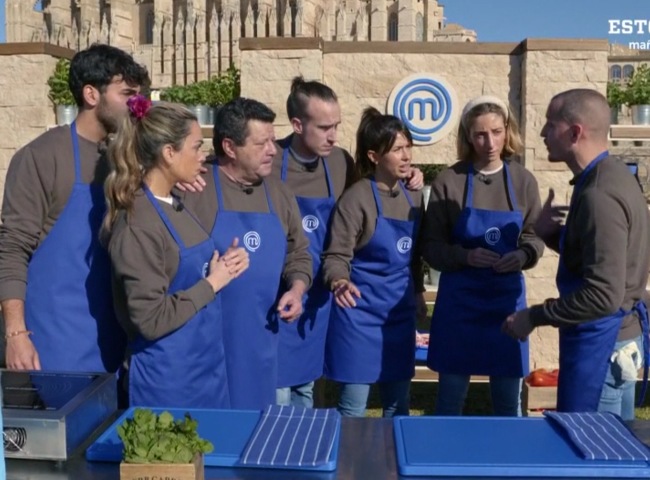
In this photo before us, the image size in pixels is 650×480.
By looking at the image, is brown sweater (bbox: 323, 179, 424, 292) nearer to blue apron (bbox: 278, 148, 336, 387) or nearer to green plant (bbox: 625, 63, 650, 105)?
blue apron (bbox: 278, 148, 336, 387)

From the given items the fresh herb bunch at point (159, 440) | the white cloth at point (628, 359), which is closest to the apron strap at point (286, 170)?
the white cloth at point (628, 359)

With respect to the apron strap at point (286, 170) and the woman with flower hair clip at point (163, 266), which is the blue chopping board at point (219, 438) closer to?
the woman with flower hair clip at point (163, 266)

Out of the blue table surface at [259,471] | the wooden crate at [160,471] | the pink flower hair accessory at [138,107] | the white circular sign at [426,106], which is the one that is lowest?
the blue table surface at [259,471]

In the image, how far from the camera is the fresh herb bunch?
1333mm

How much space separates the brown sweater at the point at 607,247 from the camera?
7.00 feet

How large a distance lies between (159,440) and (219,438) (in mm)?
285

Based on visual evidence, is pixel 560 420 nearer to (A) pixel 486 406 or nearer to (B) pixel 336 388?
(A) pixel 486 406

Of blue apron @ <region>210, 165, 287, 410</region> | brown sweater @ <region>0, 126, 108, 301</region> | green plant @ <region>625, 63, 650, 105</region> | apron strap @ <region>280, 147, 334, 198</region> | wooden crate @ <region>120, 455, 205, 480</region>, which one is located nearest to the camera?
wooden crate @ <region>120, 455, 205, 480</region>

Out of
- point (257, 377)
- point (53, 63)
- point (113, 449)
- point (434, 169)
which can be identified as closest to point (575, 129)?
→ point (257, 377)

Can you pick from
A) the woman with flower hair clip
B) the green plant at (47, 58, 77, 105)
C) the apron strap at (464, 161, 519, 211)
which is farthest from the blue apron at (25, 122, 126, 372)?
the green plant at (47, 58, 77, 105)

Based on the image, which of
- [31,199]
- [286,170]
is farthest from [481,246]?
[31,199]

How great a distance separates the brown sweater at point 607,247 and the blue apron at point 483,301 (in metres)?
0.64

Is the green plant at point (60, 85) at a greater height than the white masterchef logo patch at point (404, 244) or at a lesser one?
greater

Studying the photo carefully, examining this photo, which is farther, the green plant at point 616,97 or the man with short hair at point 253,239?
the green plant at point 616,97
